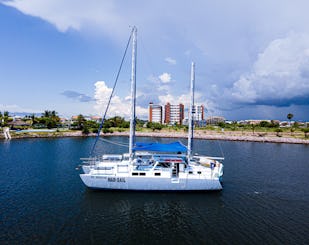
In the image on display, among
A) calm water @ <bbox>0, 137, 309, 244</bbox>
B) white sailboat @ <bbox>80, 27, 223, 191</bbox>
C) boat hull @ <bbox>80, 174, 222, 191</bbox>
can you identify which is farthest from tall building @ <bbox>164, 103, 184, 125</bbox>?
boat hull @ <bbox>80, 174, 222, 191</bbox>

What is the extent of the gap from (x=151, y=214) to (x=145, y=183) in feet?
12.4

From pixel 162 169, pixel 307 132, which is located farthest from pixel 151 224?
pixel 307 132

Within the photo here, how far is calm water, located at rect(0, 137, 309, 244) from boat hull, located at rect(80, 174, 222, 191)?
82 cm

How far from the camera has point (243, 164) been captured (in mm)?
37844

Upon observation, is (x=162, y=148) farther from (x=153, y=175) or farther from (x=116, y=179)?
(x=116, y=179)

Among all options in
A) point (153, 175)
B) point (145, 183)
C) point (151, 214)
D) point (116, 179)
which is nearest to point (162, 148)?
point (153, 175)

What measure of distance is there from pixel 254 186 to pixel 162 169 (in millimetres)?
13255

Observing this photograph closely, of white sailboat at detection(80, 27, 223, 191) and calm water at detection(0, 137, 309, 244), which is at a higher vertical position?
white sailboat at detection(80, 27, 223, 191)

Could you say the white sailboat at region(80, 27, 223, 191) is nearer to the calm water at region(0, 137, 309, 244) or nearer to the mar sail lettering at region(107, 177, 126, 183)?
the mar sail lettering at region(107, 177, 126, 183)

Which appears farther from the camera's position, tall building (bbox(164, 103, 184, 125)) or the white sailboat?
tall building (bbox(164, 103, 184, 125))

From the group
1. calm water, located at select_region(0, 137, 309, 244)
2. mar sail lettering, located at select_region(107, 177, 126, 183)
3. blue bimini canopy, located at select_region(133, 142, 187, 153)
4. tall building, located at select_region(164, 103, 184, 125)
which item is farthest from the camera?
tall building, located at select_region(164, 103, 184, 125)

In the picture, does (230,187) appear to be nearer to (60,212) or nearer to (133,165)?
(133,165)

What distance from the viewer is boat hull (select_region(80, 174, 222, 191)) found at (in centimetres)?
2123

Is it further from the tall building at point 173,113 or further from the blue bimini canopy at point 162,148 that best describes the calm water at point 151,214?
the tall building at point 173,113
